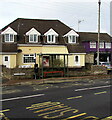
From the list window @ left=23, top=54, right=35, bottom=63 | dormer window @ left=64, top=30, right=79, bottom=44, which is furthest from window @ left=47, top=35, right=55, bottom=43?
window @ left=23, top=54, right=35, bottom=63

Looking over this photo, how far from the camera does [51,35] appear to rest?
110 ft

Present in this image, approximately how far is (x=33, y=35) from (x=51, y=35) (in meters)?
3.47

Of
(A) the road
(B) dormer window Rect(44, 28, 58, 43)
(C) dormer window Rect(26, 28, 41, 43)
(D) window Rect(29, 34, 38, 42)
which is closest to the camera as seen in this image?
(A) the road

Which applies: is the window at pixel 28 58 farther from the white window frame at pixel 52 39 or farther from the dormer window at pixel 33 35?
the white window frame at pixel 52 39

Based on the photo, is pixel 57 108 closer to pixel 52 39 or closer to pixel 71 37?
pixel 52 39

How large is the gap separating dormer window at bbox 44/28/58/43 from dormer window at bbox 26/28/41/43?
1806 millimetres

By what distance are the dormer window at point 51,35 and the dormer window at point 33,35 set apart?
1.81m

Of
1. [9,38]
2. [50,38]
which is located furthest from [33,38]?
[9,38]

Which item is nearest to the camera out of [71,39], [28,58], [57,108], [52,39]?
[57,108]

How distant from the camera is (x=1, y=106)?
350 inches

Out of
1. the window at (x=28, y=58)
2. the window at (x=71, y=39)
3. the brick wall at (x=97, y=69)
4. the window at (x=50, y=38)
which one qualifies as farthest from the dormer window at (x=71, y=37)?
the brick wall at (x=97, y=69)

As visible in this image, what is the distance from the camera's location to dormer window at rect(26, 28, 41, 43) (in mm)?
32344

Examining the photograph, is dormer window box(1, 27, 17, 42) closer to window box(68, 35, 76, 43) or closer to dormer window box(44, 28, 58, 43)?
dormer window box(44, 28, 58, 43)

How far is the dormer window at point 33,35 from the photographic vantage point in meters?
32.3
